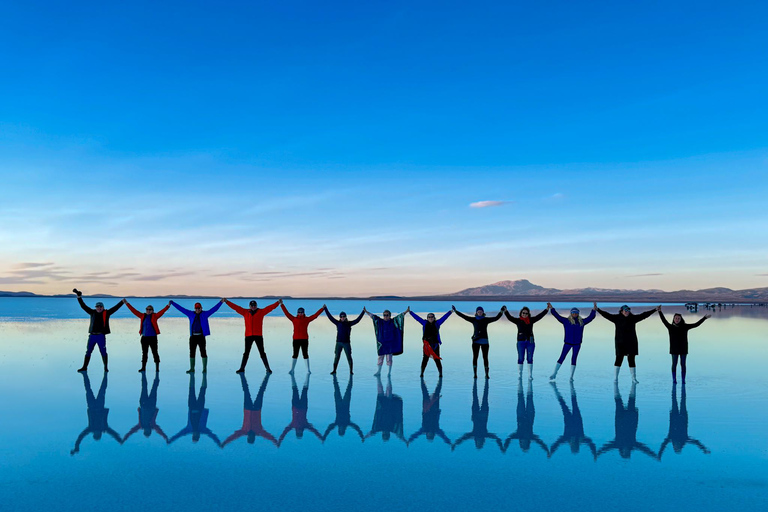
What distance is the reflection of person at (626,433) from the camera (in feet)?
26.1

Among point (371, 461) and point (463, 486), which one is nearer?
point (463, 486)

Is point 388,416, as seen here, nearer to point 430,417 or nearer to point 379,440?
point 430,417

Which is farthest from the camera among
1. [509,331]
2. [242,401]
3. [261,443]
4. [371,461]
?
[509,331]

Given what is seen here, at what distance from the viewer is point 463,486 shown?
6555 millimetres

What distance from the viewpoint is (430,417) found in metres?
10.0

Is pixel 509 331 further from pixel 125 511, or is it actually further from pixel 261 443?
pixel 125 511

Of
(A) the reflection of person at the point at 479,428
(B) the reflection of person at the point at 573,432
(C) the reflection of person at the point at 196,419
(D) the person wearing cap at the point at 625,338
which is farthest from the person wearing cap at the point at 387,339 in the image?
(D) the person wearing cap at the point at 625,338

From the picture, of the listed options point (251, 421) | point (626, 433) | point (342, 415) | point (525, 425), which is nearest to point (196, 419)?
point (251, 421)

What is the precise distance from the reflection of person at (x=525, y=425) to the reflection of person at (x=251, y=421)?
380cm

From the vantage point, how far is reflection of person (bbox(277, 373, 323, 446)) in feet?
28.9

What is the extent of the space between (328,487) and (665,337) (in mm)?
24340

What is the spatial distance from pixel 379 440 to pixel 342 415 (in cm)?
177

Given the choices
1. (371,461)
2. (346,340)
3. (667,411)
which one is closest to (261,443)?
(371,461)

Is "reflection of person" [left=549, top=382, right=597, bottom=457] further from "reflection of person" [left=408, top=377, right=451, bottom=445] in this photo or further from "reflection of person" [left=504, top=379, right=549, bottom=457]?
"reflection of person" [left=408, top=377, right=451, bottom=445]
